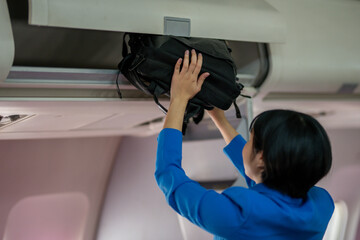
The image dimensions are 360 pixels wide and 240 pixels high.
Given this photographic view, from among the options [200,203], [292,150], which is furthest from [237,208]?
[292,150]

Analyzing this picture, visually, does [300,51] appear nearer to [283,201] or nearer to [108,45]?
[108,45]

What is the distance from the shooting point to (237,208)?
148 cm

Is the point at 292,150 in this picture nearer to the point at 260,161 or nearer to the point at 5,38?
the point at 260,161

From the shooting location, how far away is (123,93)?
227 cm

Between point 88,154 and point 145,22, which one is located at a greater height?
point 145,22

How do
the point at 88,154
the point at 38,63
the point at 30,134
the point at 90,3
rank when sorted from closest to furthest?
1. the point at 90,3
2. the point at 38,63
3. the point at 30,134
4. the point at 88,154

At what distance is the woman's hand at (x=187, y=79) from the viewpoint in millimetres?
1724

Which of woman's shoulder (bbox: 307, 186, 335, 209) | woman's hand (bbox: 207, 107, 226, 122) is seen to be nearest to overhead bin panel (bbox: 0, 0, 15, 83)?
woman's hand (bbox: 207, 107, 226, 122)

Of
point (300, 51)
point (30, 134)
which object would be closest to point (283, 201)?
point (300, 51)

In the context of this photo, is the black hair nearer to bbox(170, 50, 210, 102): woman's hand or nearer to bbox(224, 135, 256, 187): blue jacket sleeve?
bbox(170, 50, 210, 102): woman's hand

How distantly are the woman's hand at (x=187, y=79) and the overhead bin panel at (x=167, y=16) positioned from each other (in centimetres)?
16

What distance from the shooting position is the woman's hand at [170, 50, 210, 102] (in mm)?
1724

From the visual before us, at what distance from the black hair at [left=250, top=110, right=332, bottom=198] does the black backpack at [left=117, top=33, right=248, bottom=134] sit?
0.36 metres

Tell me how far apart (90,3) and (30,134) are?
155 cm
